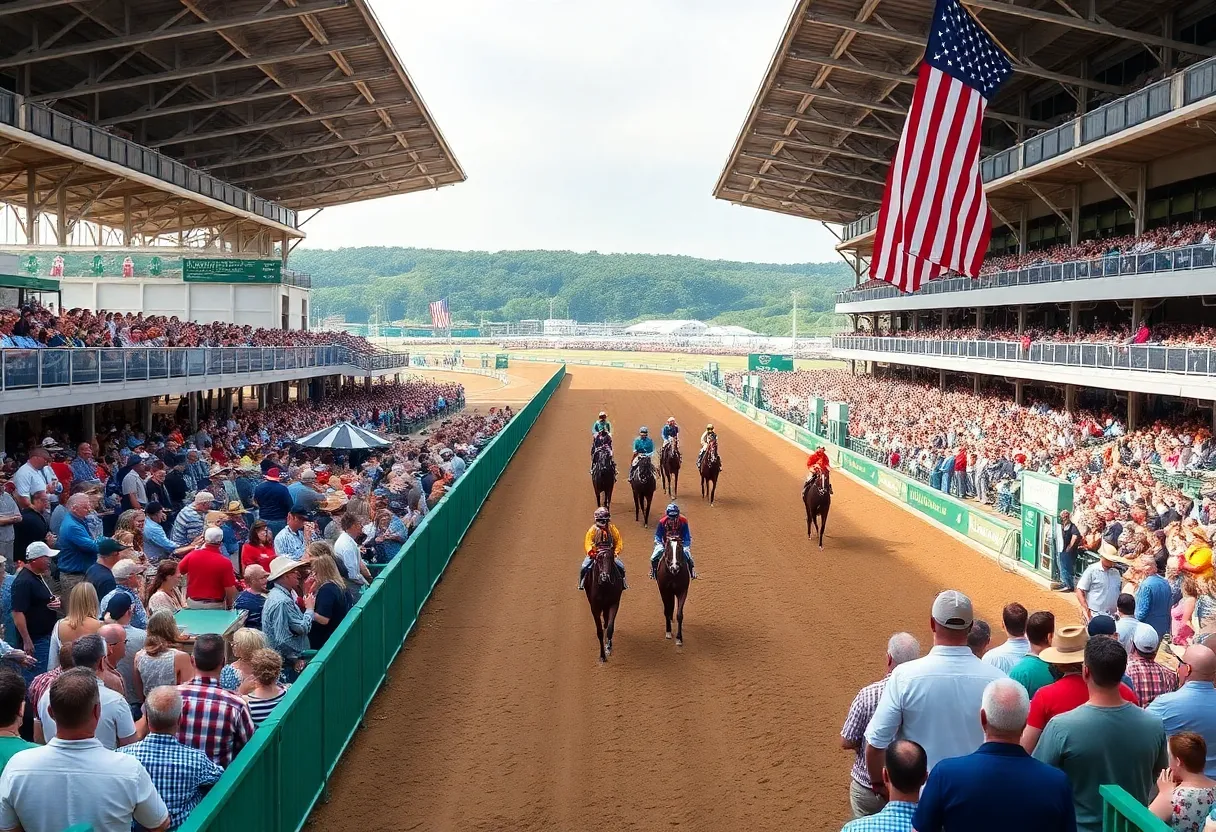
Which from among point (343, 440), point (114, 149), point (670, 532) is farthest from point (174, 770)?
point (114, 149)

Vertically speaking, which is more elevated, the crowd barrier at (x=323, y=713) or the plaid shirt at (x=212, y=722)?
the plaid shirt at (x=212, y=722)

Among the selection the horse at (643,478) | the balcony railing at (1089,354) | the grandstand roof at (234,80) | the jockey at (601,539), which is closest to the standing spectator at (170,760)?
the jockey at (601,539)

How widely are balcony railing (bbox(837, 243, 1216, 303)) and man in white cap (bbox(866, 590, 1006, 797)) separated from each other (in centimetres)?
1686

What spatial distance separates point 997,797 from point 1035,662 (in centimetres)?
268

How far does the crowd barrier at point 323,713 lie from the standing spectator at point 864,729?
331cm

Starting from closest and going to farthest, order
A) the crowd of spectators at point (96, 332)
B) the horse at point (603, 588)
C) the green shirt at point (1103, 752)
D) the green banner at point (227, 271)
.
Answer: the green shirt at point (1103, 752) → the horse at point (603, 588) → the crowd of spectators at point (96, 332) → the green banner at point (227, 271)

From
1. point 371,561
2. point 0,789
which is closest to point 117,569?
point 0,789

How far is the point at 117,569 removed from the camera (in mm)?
7605

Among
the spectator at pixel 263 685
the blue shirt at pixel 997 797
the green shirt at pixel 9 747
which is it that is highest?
the blue shirt at pixel 997 797

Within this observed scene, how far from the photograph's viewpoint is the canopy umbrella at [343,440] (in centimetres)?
1864

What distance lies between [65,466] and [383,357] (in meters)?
32.9

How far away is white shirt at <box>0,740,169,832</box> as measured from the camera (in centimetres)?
420

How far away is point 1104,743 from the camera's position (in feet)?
15.0

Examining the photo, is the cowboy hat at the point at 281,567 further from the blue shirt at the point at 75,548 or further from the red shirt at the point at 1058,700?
the red shirt at the point at 1058,700
